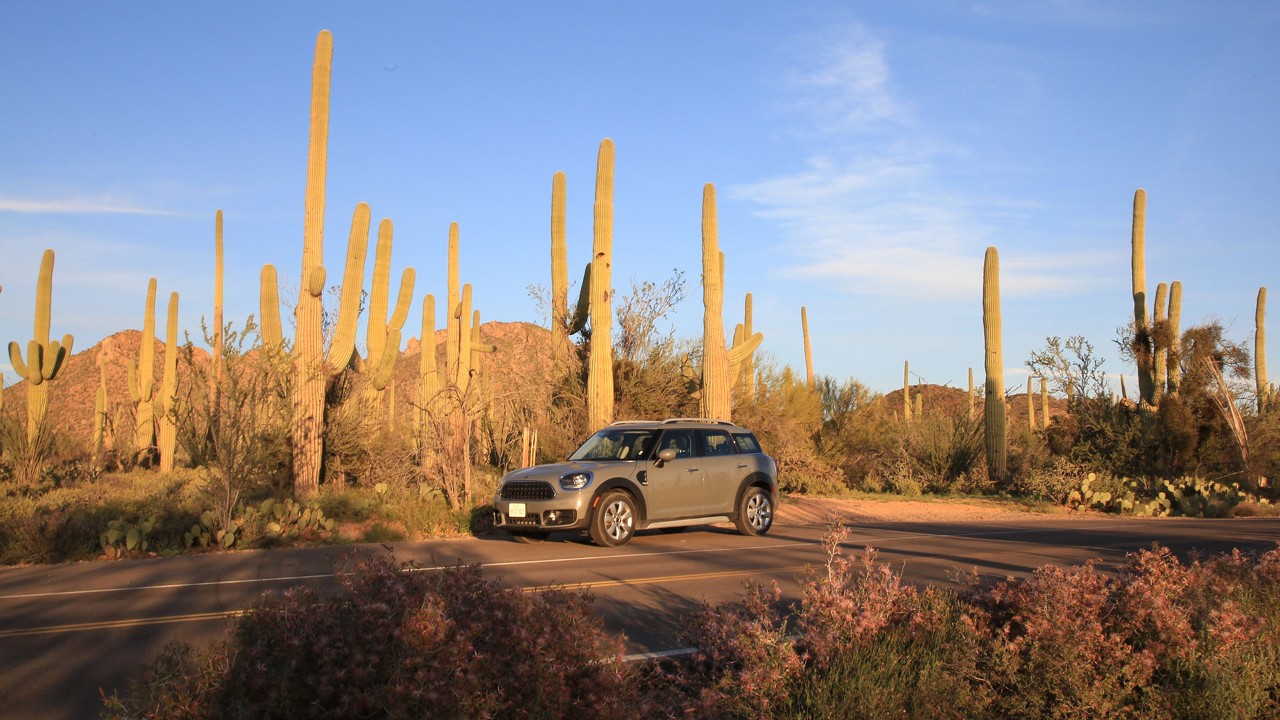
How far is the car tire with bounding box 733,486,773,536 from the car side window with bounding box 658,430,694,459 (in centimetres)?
131

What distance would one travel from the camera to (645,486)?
15883mm

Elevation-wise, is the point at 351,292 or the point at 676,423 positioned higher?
the point at 351,292

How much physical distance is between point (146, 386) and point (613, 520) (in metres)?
24.4

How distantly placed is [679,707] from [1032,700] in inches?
75.8

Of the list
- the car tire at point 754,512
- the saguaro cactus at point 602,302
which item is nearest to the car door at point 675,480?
the car tire at point 754,512

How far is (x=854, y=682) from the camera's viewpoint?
552 cm

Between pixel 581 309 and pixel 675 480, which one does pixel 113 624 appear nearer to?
pixel 675 480

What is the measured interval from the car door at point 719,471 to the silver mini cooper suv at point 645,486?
0.05 feet

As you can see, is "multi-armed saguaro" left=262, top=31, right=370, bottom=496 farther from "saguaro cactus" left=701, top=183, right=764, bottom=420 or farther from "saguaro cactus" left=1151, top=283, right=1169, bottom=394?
"saguaro cactus" left=1151, top=283, right=1169, bottom=394

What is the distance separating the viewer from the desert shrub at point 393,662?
163 inches

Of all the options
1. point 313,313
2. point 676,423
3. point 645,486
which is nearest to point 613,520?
point 645,486

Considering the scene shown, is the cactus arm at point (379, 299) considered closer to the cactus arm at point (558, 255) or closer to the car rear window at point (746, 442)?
the cactus arm at point (558, 255)

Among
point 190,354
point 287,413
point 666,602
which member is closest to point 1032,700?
point 666,602

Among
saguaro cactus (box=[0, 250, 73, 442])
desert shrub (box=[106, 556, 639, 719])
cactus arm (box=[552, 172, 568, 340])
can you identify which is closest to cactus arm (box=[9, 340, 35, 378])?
saguaro cactus (box=[0, 250, 73, 442])
